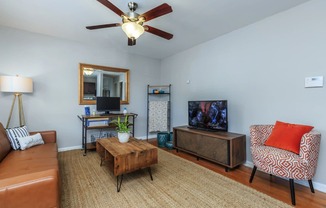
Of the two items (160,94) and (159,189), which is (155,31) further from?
(160,94)

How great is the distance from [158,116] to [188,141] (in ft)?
5.00

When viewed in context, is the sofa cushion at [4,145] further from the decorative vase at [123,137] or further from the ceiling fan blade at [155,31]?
the ceiling fan blade at [155,31]

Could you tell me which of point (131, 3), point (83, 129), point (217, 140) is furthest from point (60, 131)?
point (217, 140)

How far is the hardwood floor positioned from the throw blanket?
1.99 meters

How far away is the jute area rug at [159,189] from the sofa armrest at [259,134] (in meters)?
0.67

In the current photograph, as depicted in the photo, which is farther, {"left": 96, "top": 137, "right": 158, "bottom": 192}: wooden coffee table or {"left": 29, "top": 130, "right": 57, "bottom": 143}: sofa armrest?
{"left": 29, "top": 130, "right": 57, "bottom": 143}: sofa armrest

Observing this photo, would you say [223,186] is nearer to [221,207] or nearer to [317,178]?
[221,207]

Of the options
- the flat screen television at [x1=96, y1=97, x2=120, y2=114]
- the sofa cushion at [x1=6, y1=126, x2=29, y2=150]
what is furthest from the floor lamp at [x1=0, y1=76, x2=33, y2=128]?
the flat screen television at [x1=96, y1=97, x2=120, y2=114]

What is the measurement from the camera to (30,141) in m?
2.50

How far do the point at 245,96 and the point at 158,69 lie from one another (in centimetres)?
301

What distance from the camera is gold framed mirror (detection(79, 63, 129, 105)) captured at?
3930 mm

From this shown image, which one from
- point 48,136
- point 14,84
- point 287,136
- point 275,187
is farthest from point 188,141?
point 14,84

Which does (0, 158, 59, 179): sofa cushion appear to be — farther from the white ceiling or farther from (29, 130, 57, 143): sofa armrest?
the white ceiling

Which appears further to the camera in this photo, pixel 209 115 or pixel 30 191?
pixel 209 115
